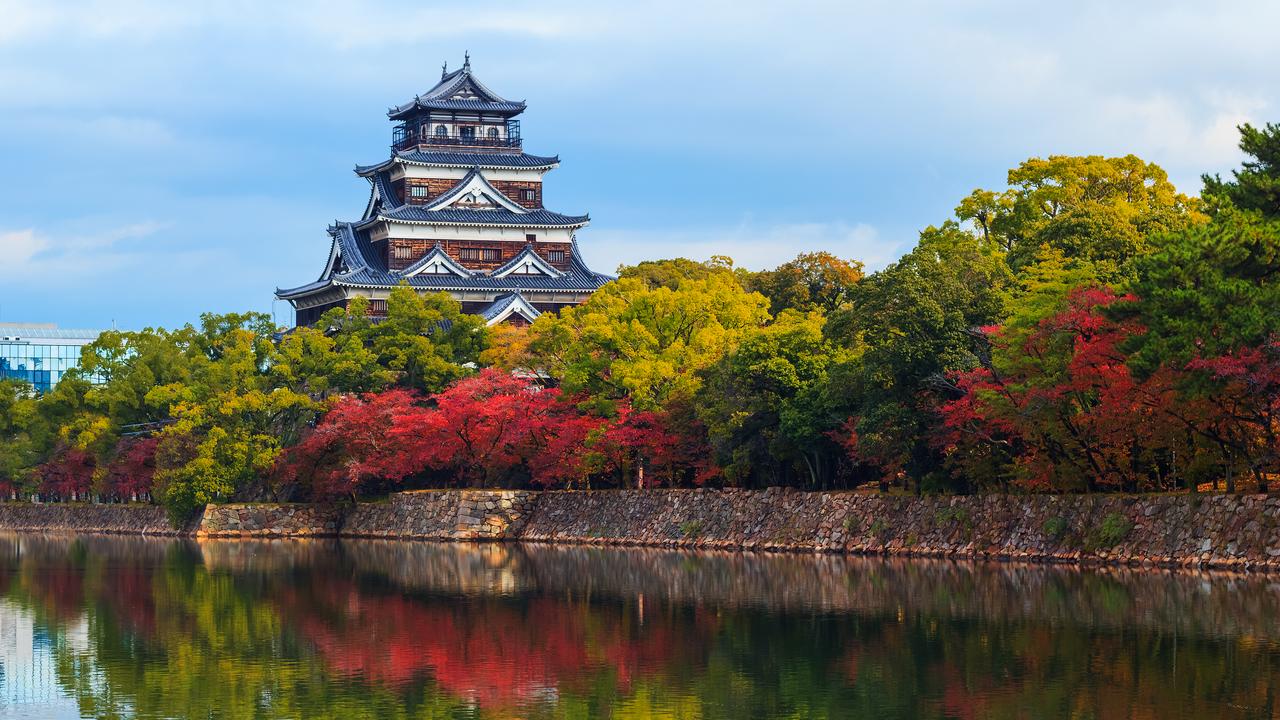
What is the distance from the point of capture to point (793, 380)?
4488 centimetres

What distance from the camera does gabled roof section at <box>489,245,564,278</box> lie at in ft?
248

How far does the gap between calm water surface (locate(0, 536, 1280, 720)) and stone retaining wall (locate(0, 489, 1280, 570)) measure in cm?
187

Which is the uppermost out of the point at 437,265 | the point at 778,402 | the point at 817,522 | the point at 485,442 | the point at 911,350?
the point at 437,265

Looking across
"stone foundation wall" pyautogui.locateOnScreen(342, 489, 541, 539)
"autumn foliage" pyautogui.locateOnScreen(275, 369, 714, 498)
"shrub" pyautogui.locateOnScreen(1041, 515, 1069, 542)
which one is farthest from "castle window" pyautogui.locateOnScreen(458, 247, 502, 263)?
"shrub" pyautogui.locateOnScreen(1041, 515, 1069, 542)

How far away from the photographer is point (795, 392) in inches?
1795

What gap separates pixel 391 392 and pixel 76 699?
40.0m

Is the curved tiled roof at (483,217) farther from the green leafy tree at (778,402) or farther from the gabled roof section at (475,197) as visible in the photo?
the green leafy tree at (778,402)

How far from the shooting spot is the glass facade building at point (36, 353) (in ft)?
477

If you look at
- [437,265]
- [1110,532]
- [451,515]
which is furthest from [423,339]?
[1110,532]

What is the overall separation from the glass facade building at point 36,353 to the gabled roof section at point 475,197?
77421mm

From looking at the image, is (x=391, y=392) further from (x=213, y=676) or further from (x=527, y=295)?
(x=213, y=676)

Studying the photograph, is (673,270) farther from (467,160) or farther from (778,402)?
(778,402)

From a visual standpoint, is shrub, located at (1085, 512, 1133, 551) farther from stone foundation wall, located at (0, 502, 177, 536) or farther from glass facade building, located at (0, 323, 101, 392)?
glass facade building, located at (0, 323, 101, 392)

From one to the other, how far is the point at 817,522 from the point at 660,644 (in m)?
20.7
